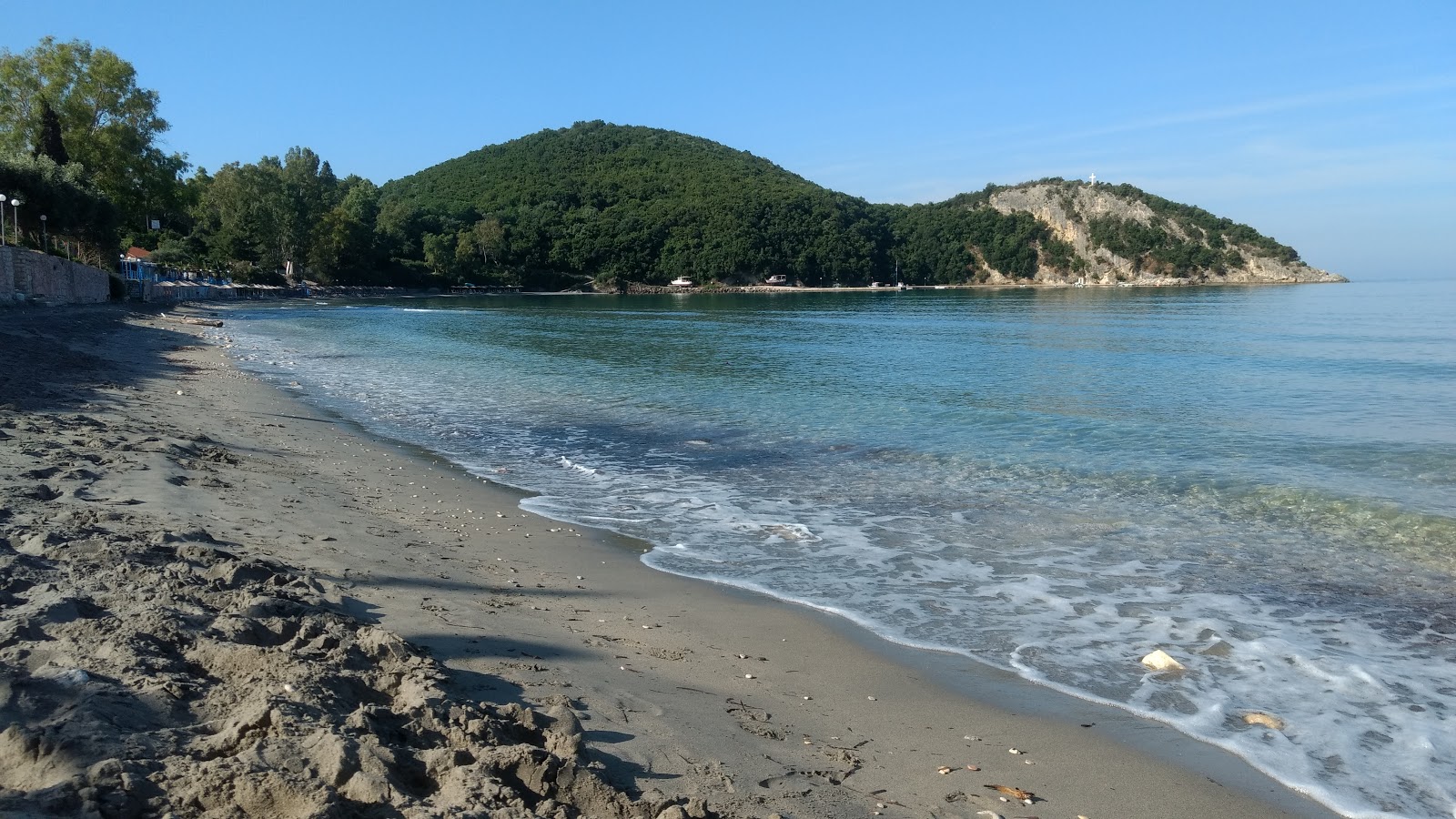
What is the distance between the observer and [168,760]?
9.28 ft

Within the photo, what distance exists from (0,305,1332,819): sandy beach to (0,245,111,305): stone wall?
2854 cm

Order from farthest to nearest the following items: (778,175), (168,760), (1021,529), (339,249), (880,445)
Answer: (778,175)
(339,249)
(880,445)
(1021,529)
(168,760)

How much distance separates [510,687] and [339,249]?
378 feet

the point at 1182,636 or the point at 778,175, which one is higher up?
the point at 778,175

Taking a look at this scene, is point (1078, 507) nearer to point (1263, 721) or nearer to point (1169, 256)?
point (1263, 721)

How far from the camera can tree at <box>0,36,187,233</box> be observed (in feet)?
202

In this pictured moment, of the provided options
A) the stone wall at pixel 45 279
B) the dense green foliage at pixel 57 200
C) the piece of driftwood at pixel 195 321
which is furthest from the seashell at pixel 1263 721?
the dense green foliage at pixel 57 200

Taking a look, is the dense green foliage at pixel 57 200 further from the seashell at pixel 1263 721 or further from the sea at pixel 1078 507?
the seashell at pixel 1263 721

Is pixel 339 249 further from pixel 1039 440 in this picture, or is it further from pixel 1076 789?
pixel 1076 789

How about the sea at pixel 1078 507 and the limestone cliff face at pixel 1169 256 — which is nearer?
the sea at pixel 1078 507

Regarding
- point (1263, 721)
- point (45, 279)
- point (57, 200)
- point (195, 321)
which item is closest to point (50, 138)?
point (57, 200)

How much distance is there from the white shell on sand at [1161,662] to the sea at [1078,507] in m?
0.05

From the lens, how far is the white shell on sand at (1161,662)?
525 cm

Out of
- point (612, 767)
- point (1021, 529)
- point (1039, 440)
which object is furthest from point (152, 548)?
point (1039, 440)
